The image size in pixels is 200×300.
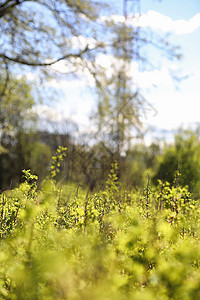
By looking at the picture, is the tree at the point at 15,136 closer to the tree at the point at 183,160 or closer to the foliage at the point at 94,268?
the tree at the point at 183,160

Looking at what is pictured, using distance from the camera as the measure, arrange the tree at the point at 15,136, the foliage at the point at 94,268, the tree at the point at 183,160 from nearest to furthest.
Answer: the foliage at the point at 94,268 → the tree at the point at 183,160 → the tree at the point at 15,136

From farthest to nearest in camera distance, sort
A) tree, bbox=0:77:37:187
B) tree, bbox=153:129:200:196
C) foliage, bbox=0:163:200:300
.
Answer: tree, bbox=0:77:37:187
tree, bbox=153:129:200:196
foliage, bbox=0:163:200:300

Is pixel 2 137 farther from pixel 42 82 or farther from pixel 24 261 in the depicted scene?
pixel 24 261

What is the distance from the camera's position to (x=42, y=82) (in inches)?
324

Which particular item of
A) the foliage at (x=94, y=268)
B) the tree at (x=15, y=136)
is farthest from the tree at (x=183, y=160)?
the foliage at (x=94, y=268)

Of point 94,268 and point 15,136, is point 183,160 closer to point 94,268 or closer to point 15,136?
point 15,136

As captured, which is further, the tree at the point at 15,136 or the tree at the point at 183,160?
the tree at the point at 15,136

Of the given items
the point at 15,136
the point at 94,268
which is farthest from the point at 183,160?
the point at 94,268

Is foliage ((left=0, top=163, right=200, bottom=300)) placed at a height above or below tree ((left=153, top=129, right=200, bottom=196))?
below

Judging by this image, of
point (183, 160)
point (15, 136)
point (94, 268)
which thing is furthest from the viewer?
point (15, 136)

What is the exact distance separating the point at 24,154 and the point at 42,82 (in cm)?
322

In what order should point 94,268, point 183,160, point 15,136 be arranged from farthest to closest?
1. point 15,136
2. point 183,160
3. point 94,268

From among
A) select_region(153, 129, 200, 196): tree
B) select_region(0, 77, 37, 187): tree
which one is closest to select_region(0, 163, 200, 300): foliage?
select_region(153, 129, 200, 196): tree

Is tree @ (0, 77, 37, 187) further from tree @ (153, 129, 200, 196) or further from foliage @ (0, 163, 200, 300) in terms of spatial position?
foliage @ (0, 163, 200, 300)
